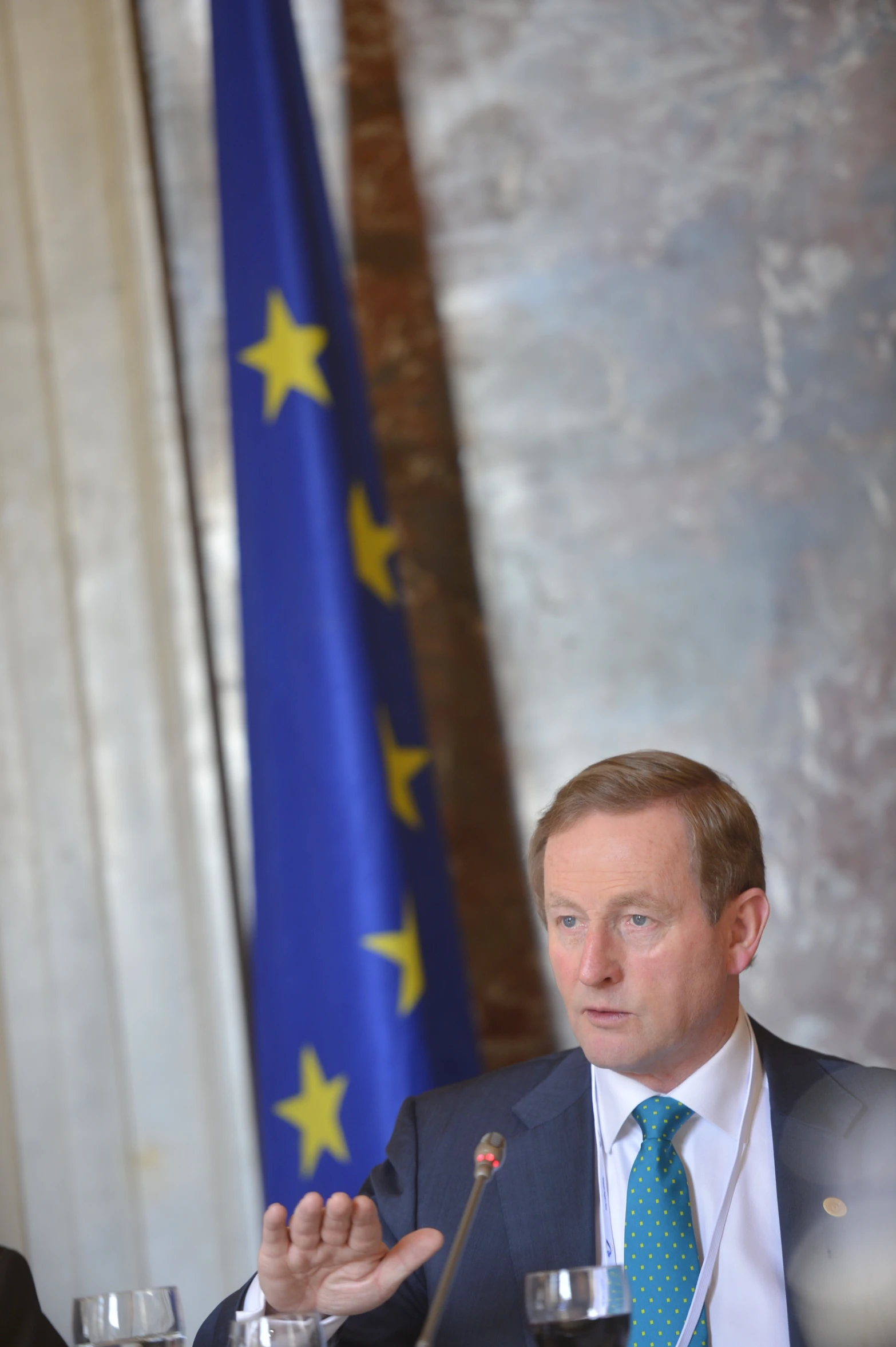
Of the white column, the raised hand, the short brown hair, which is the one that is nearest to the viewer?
the raised hand

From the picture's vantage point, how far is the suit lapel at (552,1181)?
6.56 ft

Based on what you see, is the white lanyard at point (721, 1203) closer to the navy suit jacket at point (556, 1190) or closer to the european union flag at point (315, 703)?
the navy suit jacket at point (556, 1190)

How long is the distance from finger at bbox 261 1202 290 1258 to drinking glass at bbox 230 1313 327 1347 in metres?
0.19

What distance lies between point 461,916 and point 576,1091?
1323mm

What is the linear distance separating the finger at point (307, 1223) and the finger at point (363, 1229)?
4cm

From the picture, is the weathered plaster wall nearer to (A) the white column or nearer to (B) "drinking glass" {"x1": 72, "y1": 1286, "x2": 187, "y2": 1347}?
(A) the white column

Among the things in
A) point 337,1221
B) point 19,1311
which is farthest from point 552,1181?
point 19,1311

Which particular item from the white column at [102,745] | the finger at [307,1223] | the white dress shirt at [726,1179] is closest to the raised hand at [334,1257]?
the finger at [307,1223]

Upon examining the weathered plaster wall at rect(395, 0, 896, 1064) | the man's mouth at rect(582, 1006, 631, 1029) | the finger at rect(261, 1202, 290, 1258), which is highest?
the weathered plaster wall at rect(395, 0, 896, 1064)

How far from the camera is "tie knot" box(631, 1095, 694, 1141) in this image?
1.99 meters

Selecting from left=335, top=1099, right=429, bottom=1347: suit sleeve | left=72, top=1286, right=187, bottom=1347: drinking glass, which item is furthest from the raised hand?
left=335, top=1099, right=429, bottom=1347: suit sleeve

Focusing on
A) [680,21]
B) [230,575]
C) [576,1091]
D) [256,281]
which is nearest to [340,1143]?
[576,1091]

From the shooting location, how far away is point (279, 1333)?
1497 mm

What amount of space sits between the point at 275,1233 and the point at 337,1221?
7 cm
